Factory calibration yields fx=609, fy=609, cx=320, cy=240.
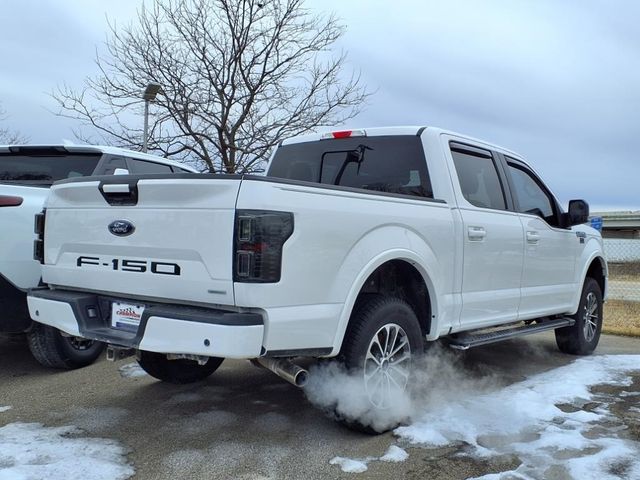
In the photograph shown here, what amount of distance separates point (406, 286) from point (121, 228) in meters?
1.94

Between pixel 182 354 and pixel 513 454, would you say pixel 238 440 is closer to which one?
pixel 182 354

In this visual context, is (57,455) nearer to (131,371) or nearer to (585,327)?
(131,371)

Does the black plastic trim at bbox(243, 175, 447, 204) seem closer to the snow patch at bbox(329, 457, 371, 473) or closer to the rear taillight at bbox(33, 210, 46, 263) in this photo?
the snow patch at bbox(329, 457, 371, 473)

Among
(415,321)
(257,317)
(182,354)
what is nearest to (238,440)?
(182,354)

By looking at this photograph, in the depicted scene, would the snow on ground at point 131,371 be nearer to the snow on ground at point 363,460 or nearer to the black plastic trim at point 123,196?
the black plastic trim at point 123,196

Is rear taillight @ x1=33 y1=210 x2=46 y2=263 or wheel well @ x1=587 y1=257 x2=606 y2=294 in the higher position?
rear taillight @ x1=33 y1=210 x2=46 y2=263

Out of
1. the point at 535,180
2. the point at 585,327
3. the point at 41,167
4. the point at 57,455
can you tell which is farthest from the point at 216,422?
the point at 585,327

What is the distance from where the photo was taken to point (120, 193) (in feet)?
11.5

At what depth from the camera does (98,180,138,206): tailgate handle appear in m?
3.45

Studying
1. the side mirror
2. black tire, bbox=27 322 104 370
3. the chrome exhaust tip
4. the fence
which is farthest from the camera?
the fence

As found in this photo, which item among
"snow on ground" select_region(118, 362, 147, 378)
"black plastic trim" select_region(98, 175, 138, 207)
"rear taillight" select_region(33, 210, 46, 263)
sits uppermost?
"black plastic trim" select_region(98, 175, 138, 207)

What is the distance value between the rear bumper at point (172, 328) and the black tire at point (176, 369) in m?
0.92

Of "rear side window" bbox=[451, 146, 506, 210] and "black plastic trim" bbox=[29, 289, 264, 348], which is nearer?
"black plastic trim" bbox=[29, 289, 264, 348]

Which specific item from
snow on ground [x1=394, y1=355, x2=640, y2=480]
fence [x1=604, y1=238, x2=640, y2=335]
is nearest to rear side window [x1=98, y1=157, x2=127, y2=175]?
snow on ground [x1=394, y1=355, x2=640, y2=480]
